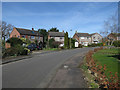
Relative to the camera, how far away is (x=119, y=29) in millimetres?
8641

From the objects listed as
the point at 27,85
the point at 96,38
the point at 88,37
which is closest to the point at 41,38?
the point at 88,37

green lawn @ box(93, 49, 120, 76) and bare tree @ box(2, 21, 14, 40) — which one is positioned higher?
bare tree @ box(2, 21, 14, 40)

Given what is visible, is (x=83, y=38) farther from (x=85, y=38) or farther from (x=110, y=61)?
(x=110, y=61)

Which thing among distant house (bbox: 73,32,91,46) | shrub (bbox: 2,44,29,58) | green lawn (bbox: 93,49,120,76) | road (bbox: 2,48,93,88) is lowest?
road (bbox: 2,48,93,88)

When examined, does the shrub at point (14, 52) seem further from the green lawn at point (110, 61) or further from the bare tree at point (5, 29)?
the bare tree at point (5, 29)

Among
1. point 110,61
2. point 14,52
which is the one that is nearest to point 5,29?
point 14,52

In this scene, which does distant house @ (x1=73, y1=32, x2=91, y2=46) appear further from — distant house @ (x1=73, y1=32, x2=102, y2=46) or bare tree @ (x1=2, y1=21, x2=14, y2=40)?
bare tree @ (x1=2, y1=21, x2=14, y2=40)

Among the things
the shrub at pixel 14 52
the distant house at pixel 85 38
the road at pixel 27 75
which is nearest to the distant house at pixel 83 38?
the distant house at pixel 85 38

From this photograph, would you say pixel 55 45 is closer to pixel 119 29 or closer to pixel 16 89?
pixel 119 29

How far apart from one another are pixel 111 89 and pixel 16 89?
387 centimetres

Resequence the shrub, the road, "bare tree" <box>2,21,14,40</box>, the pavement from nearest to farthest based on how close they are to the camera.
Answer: the pavement
the road
the shrub
"bare tree" <box>2,21,14,40</box>

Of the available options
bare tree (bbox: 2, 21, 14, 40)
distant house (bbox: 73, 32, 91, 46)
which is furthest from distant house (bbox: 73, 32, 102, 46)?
bare tree (bbox: 2, 21, 14, 40)

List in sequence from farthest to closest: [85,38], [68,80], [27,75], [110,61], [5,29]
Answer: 1. [85,38]
2. [5,29]
3. [110,61]
4. [27,75]
5. [68,80]

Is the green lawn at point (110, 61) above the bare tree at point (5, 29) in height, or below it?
below
